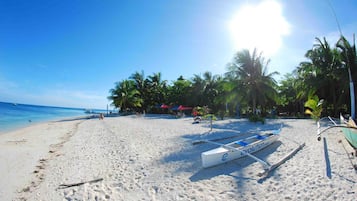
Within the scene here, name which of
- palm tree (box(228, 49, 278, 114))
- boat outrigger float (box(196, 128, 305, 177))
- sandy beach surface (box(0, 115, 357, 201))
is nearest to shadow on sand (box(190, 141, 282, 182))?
sandy beach surface (box(0, 115, 357, 201))

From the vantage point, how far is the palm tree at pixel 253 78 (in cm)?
1677

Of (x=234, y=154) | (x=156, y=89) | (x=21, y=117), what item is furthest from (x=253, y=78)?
(x=21, y=117)

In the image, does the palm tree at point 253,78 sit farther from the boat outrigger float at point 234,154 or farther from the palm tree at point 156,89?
the palm tree at point 156,89

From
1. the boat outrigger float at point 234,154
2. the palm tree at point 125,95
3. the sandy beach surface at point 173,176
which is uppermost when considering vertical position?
the palm tree at point 125,95

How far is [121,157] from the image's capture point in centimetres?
588

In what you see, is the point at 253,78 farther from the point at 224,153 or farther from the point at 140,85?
the point at 140,85

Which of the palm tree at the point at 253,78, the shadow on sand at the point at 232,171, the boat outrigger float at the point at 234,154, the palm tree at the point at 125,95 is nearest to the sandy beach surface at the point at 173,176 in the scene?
the shadow on sand at the point at 232,171

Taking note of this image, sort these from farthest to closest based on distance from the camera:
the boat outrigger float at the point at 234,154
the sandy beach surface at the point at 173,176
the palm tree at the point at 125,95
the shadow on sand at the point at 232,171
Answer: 1. the palm tree at the point at 125,95
2. the boat outrigger float at the point at 234,154
3. the shadow on sand at the point at 232,171
4. the sandy beach surface at the point at 173,176

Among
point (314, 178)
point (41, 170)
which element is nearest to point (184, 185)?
point (314, 178)

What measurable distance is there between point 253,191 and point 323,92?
17.8 metres

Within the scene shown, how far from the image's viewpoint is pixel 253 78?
17203 millimetres

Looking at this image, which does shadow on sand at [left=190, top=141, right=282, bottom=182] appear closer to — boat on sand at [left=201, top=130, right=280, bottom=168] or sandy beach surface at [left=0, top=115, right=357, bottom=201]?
sandy beach surface at [left=0, top=115, right=357, bottom=201]

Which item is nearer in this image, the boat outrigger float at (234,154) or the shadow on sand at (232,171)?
the shadow on sand at (232,171)

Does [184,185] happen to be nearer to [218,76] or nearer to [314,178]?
[314,178]
